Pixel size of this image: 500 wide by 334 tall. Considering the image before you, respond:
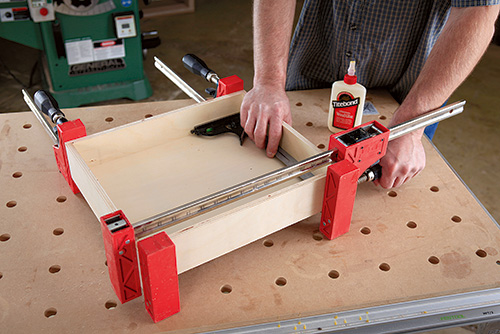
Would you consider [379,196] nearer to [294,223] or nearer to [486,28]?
[294,223]

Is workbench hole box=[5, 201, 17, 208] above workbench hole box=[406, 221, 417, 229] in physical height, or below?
above

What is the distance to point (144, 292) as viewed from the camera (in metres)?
0.97

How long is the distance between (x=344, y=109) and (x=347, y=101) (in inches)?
1.1

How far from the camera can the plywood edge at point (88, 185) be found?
41.2 inches

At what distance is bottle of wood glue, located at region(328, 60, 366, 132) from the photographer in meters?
1.43

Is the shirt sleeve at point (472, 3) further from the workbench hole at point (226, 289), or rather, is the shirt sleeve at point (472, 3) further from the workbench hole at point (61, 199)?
the workbench hole at point (61, 199)

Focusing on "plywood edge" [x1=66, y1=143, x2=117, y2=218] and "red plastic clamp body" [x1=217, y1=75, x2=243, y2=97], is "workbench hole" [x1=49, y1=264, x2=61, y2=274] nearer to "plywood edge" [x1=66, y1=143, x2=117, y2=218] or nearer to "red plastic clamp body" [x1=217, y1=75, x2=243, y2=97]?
"plywood edge" [x1=66, y1=143, x2=117, y2=218]

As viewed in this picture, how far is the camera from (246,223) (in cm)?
105

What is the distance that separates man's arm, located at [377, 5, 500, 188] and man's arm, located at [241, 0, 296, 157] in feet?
1.02

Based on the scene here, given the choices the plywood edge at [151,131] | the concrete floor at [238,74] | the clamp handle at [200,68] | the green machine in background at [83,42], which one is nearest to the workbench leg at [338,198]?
the plywood edge at [151,131]

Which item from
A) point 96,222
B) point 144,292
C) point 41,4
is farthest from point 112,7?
point 144,292

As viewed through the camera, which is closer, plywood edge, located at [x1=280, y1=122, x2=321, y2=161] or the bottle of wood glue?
plywood edge, located at [x1=280, y1=122, x2=321, y2=161]

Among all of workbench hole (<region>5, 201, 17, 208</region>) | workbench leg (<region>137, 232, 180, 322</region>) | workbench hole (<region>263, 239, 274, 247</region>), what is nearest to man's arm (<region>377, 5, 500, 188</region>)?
workbench hole (<region>263, 239, 274, 247</region>)

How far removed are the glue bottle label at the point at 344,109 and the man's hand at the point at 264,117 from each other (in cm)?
16
